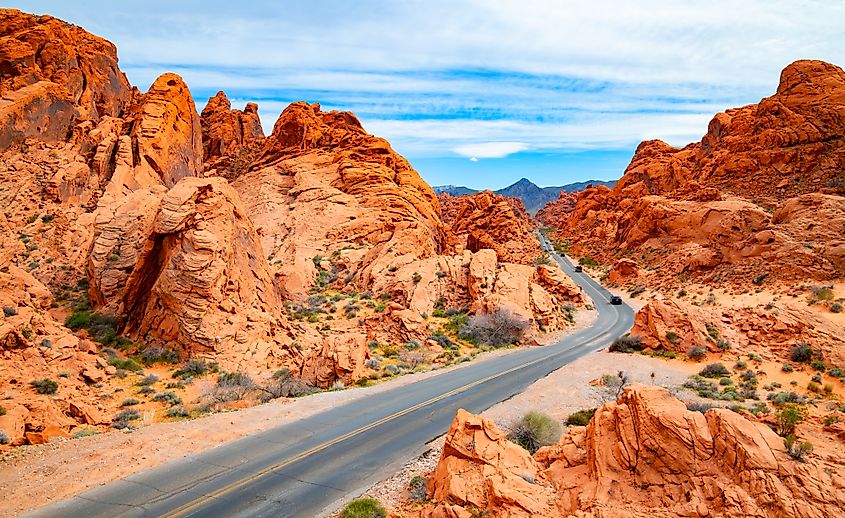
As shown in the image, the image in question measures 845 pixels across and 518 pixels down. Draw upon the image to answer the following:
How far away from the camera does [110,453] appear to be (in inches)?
404

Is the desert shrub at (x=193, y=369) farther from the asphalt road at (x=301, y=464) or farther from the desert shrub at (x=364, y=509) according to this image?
the desert shrub at (x=364, y=509)

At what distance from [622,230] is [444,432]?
6194 centimetres

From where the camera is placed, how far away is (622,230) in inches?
2603

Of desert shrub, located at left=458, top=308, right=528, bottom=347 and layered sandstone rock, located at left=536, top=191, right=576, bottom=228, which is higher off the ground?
layered sandstone rock, located at left=536, top=191, right=576, bottom=228

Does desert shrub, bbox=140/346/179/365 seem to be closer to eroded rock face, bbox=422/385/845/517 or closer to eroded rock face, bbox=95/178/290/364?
eroded rock face, bbox=95/178/290/364

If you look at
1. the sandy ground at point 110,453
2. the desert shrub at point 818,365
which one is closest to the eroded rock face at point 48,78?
the sandy ground at point 110,453

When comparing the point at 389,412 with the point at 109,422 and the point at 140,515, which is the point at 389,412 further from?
the point at 109,422

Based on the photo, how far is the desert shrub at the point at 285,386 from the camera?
53.8 feet

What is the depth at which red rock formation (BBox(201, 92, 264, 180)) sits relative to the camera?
64000mm

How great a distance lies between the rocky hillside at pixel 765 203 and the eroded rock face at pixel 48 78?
56.1m

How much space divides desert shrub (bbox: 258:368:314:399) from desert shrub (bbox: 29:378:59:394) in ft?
20.1

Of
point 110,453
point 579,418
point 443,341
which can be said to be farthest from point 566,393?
point 110,453

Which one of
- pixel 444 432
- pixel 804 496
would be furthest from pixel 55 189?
pixel 804 496

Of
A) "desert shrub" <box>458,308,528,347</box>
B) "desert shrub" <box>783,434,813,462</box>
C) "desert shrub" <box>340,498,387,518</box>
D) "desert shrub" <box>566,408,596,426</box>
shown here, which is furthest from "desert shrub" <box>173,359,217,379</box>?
"desert shrub" <box>783,434,813,462</box>
